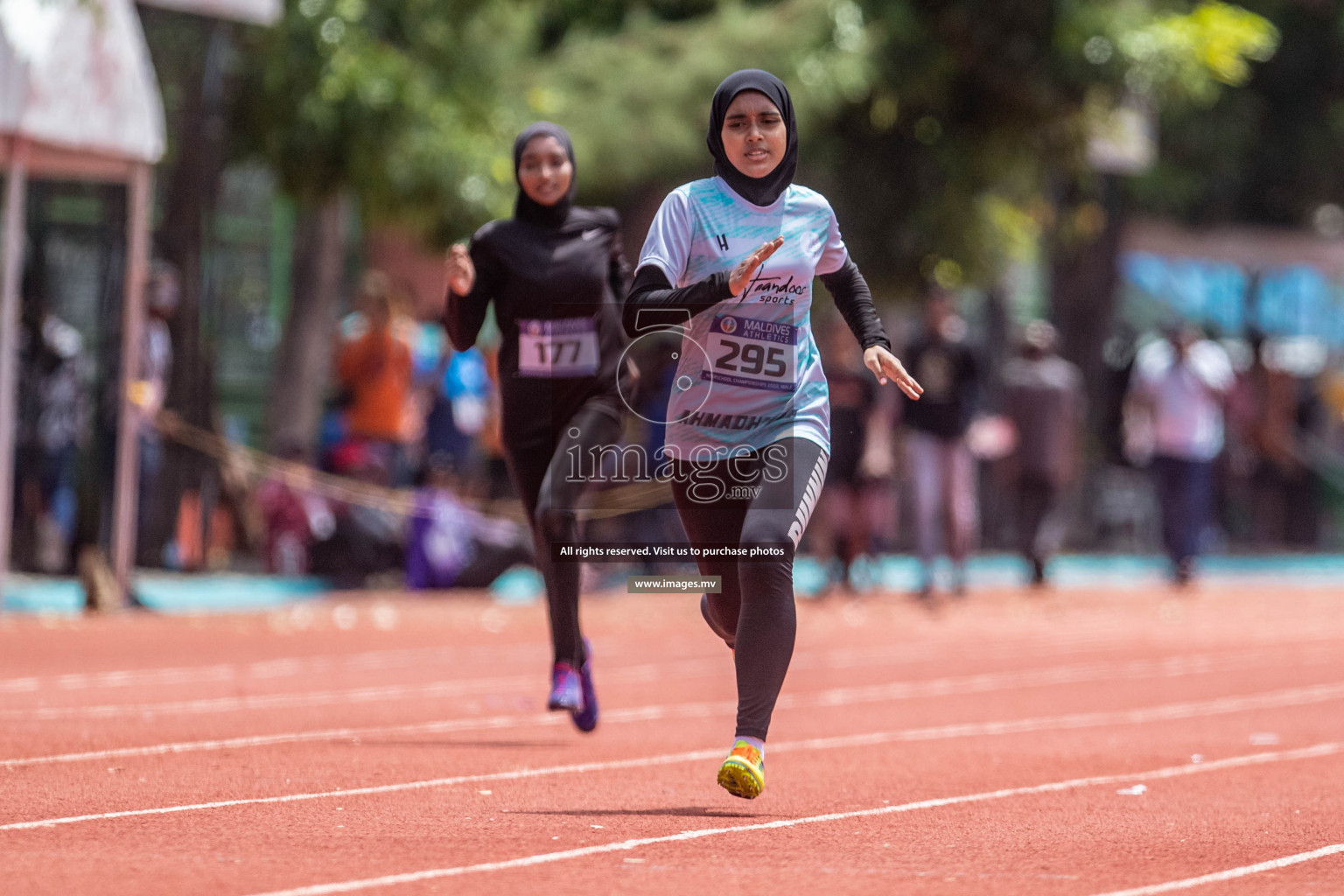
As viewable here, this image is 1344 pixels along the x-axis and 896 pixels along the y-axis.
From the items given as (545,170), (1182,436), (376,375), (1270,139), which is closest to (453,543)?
(376,375)

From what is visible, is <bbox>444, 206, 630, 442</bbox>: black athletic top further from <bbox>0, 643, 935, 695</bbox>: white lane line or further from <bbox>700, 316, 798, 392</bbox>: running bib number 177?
<bbox>0, 643, 935, 695</bbox>: white lane line

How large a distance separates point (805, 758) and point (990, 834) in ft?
6.84

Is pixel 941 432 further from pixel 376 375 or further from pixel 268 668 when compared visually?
pixel 268 668

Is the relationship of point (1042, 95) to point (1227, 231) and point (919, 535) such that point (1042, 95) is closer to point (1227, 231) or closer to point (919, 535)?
point (919, 535)

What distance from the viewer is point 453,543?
678 inches

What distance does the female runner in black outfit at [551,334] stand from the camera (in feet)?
28.1

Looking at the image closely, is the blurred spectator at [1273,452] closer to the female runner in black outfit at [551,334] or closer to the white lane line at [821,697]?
the white lane line at [821,697]

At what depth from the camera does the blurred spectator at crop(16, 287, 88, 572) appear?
15234 millimetres

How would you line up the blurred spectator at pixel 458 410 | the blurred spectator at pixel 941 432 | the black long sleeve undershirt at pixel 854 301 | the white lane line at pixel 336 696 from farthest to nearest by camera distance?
the blurred spectator at pixel 458 410 < the blurred spectator at pixel 941 432 < the white lane line at pixel 336 696 < the black long sleeve undershirt at pixel 854 301

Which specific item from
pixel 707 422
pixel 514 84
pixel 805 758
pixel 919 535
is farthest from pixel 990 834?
pixel 514 84

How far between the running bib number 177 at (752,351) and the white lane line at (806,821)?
1260 mm

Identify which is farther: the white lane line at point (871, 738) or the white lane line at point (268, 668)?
the white lane line at point (268, 668)

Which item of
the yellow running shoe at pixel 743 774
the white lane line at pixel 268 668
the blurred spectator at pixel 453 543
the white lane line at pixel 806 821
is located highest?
the blurred spectator at pixel 453 543

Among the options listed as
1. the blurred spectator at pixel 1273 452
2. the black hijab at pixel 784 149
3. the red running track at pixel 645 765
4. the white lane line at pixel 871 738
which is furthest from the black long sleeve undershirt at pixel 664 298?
the blurred spectator at pixel 1273 452
